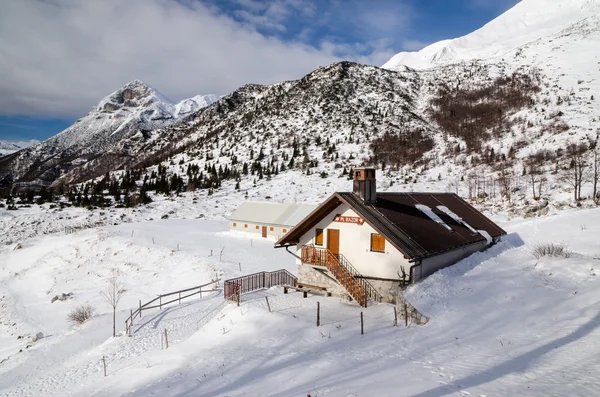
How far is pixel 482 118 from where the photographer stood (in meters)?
104

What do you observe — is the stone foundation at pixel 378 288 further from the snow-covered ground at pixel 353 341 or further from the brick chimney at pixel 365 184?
the brick chimney at pixel 365 184

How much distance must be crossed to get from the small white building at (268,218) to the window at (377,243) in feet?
85.7

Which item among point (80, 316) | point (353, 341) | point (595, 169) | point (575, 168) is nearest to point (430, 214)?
point (353, 341)

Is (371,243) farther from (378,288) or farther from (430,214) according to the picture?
(430,214)

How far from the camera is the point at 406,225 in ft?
67.2

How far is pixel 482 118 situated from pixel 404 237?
99.7 m

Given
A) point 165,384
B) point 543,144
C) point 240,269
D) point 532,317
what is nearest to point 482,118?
point 543,144

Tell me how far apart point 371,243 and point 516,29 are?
211744mm

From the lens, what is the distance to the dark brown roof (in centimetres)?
1886

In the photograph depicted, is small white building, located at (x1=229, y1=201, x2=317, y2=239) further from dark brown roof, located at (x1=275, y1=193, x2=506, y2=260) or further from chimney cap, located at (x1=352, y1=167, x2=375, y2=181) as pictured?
chimney cap, located at (x1=352, y1=167, x2=375, y2=181)

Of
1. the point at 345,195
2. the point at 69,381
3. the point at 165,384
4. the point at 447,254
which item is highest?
the point at 345,195

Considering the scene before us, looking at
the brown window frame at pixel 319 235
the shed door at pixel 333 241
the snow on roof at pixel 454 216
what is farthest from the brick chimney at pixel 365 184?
the snow on roof at pixel 454 216

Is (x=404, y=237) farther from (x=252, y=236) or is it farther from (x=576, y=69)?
(x=576, y=69)

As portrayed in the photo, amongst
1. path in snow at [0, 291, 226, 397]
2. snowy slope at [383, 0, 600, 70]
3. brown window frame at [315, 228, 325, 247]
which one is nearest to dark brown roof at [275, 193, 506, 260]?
brown window frame at [315, 228, 325, 247]
